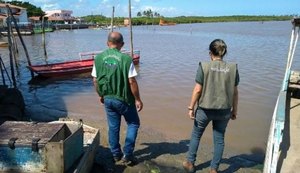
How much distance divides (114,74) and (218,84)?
1.47 metres

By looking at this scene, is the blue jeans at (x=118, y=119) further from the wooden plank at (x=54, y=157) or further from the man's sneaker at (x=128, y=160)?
the wooden plank at (x=54, y=157)

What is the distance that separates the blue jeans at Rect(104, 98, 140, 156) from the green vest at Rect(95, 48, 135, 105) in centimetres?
10

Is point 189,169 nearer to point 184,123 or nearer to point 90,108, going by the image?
point 184,123

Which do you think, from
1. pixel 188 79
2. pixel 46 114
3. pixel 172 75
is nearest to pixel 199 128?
pixel 46 114

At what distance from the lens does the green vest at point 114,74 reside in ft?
16.3

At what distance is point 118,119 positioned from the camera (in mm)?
5359

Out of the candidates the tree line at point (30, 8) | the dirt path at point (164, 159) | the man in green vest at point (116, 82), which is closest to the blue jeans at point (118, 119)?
the man in green vest at point (116, 82)

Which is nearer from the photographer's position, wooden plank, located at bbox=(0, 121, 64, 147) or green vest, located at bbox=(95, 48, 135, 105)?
wooden plank, located at bbox=(0, 121, 64, 147)

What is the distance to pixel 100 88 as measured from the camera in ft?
17.1

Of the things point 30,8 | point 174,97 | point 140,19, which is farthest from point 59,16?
point 174,97

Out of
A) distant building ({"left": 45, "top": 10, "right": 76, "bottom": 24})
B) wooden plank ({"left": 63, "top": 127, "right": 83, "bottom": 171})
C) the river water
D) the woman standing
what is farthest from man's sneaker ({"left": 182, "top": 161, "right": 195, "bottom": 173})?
distant building ({"left": 45, "top": 10, "right": 76, "bottom": 24})

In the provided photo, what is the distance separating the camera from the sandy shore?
18.5 ft

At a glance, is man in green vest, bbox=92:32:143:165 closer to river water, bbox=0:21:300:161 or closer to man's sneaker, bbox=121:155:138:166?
→ man's sneaker, bbox=121:155:138:166

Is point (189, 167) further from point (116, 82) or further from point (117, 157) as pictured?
point (116, 82)
